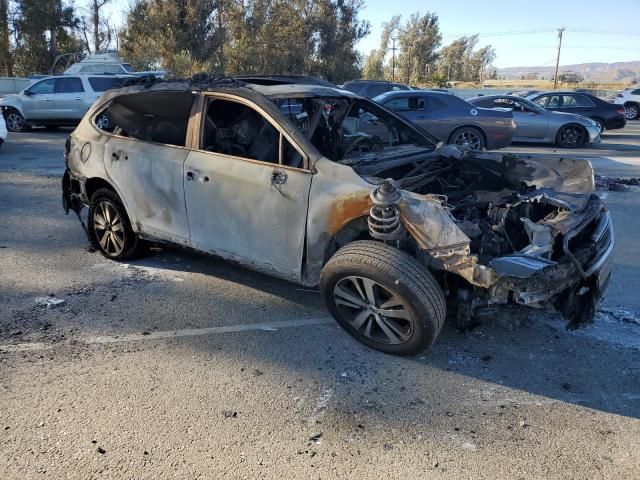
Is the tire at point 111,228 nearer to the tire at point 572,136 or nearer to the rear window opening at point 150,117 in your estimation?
the rear window opening at point 150,117

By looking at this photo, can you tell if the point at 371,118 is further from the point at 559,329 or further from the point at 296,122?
the point at 559,329

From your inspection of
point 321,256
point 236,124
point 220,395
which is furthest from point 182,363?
point 236,124

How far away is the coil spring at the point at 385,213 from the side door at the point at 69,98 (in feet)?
48.0

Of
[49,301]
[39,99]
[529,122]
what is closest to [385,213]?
[49,301]

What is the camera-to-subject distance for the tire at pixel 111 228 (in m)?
4.97

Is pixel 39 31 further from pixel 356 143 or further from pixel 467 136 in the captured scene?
pixel 356 143

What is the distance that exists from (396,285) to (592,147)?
43.7 feet

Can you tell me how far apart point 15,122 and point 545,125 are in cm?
1526

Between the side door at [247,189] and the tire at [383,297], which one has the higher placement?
the side door at [247,189]

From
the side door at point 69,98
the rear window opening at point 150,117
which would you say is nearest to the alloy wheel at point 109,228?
the rear window opening at point 150,117

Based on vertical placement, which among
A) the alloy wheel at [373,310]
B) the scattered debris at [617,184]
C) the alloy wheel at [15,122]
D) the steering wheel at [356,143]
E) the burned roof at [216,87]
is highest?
the burned roof at [216,87]

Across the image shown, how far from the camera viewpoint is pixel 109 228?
16.9ft

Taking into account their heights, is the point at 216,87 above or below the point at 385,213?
above

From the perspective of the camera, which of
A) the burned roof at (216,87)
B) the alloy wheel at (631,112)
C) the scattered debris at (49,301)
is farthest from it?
the alloy wheel at (631,112)
